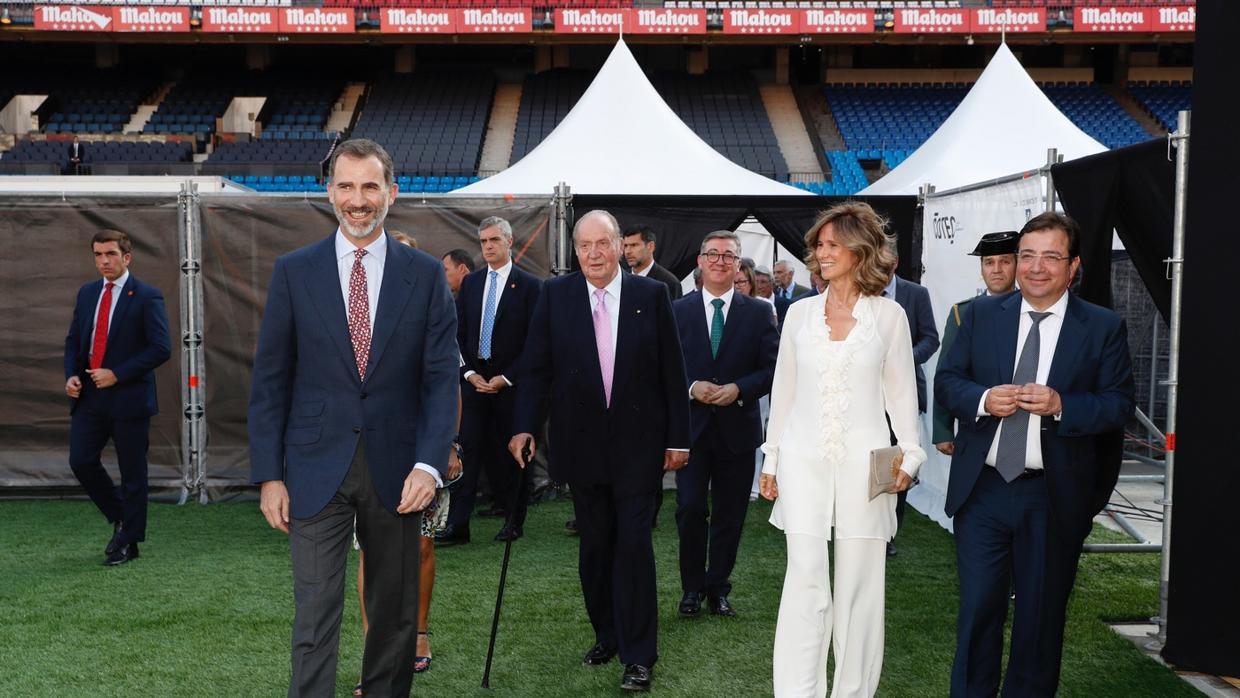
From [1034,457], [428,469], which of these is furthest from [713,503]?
[428,469]

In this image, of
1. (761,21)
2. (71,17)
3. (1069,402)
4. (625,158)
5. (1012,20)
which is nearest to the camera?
(1069,402)

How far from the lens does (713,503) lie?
5.43 meters

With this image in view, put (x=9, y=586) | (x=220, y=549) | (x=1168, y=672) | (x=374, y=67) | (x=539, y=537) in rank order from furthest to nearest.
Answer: (x=374, y=67) < (x=539, y=537) < (x=220, y=549) < (x=9, y=586) < (x=1168, y=672)

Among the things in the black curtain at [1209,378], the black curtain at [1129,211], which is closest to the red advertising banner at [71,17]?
the black curtain at [1129,211]

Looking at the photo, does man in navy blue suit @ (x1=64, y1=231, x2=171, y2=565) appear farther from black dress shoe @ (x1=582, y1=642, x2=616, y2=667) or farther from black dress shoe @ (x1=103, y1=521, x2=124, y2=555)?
black dress shoe @ (x1=582, y1=642, x2=616, y2=667)

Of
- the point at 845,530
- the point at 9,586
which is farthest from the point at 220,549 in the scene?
the point at 845,530

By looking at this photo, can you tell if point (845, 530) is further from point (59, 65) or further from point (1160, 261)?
point (59, 65)

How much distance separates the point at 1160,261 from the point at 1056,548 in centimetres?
197

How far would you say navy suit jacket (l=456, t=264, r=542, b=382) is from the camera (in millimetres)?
7207

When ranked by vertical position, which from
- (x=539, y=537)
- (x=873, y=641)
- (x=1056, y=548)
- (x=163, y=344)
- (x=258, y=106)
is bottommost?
(x=539, y=537)

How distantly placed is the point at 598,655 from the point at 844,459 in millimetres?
1672

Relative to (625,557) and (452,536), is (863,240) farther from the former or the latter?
Result: (452,536)

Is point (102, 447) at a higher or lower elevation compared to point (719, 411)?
lower

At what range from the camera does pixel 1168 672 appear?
447 centimetres
